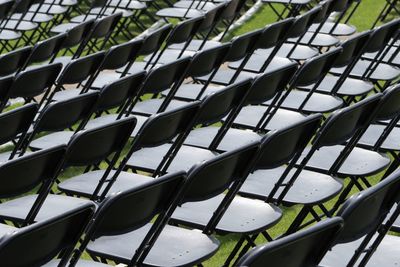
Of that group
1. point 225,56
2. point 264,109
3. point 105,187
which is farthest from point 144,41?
point 105,187

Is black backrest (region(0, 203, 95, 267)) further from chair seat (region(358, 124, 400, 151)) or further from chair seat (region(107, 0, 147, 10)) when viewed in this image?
chair seat (region(107, 0, 147, 10))

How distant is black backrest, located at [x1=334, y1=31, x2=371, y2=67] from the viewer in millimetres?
6648

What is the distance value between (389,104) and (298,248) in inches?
84.0

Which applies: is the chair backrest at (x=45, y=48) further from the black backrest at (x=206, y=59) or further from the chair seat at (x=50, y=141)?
the black backrest at (x=206, y=59)

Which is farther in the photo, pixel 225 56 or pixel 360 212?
pixel 225 56

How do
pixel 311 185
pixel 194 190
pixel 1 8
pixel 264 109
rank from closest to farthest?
pixel 194 190 < pixel 311 185 < pixel 264 109 < pixel 1 8

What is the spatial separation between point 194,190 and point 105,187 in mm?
1118

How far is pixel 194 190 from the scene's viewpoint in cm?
426

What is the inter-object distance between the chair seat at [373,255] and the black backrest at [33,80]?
2.67 meters

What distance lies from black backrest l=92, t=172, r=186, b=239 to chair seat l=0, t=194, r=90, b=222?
2.56ft

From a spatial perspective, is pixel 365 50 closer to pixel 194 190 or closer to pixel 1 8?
pixel 194 190

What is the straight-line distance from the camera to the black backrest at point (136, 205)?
3.86m

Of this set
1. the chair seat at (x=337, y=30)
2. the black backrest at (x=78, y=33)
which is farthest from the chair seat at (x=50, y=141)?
the chair seat at (x=337, y=30)

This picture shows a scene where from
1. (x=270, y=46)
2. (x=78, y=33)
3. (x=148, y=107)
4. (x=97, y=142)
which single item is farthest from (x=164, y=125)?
(x=78, y=33)
